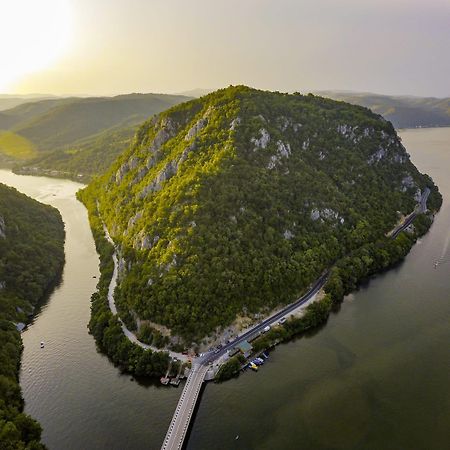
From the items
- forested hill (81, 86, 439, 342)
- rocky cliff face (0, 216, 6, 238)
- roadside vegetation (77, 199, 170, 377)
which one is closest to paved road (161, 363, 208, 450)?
roadside vegetation (77, 199, 170, 377)

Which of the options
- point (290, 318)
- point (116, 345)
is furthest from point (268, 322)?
point (116, 345)

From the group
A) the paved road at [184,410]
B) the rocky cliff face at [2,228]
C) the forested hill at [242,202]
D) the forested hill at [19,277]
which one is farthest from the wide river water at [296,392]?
the rocky cliff face at [2,228]

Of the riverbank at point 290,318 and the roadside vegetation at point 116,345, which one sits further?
the riverbank at point 290,318

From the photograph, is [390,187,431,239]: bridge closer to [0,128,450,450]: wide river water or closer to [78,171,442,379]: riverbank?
[78,171,442,379]: riverbank

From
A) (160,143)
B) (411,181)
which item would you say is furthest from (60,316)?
(411,181)

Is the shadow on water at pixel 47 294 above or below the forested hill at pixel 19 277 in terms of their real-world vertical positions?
below

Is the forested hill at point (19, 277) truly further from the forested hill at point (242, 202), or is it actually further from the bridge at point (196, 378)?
the bridge at point (196, 378)

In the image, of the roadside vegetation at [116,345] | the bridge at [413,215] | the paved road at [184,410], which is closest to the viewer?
the paved road at [184,410]
